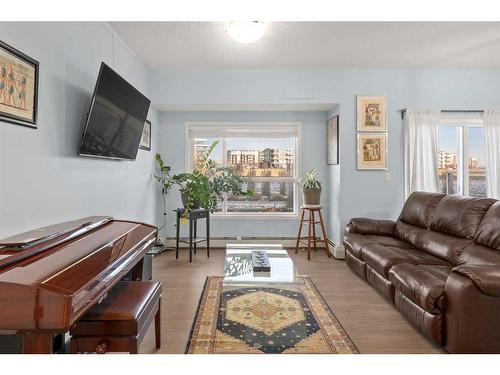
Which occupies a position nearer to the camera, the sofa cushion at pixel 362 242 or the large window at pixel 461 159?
the sofa cushion at pixel 362 242

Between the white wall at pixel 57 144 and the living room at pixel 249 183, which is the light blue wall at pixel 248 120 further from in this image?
the white wall at pixel 57 144

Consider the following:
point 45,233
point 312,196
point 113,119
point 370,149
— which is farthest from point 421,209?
point 45,233

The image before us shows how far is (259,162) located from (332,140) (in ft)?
3.99

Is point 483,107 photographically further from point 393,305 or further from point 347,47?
point 393,305

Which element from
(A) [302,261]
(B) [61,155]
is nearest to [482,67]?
(A) [302,261]

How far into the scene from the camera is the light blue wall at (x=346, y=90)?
466 cm

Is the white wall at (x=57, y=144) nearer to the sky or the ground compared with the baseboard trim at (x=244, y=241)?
nearer to the sky

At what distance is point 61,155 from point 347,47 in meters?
3.17

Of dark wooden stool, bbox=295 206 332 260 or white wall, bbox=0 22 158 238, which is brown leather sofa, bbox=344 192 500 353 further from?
white wall, bbox=0 22 158 238

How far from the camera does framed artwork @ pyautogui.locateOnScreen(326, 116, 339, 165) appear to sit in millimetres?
4773

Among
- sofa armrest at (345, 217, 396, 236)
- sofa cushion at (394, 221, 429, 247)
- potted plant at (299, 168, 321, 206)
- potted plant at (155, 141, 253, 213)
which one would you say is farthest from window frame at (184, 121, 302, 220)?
sofa cushion at (394, 221, 429, 247)

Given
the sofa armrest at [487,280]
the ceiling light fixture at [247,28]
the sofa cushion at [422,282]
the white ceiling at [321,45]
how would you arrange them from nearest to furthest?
1. the sofa armrest at [487,280]
2. the sofa cushion at [422,282]
3. the ceiling light fixture at [247,28]
4. the white ceiling at [321,45]

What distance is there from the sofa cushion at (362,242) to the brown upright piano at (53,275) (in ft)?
7.89

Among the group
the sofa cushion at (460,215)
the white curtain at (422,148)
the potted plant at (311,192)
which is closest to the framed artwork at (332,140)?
the potted plant at (311,192)
